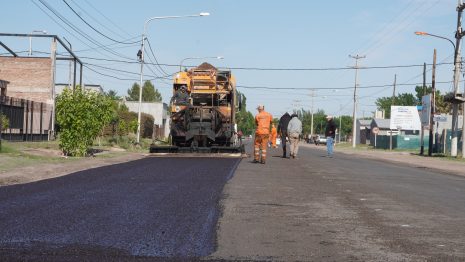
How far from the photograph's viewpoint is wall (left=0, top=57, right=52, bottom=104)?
38750 mm

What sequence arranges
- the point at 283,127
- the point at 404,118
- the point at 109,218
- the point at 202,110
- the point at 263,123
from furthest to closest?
1. the point at 404,118
2. the point at 202,110
3. the point at 283,127
4. the point at 263,123
5. the point at 109,218

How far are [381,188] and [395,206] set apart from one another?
292cm

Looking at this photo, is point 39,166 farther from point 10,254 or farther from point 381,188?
point 10,254

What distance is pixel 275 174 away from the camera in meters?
14.1

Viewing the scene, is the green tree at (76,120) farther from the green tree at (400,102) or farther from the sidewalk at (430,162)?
the green tree at (400,102)

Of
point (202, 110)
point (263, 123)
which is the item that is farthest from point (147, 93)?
point (263, 123)

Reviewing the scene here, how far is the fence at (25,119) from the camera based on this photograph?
27584mm

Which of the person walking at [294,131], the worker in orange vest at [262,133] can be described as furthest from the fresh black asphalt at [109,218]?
the person walking at [294,131]

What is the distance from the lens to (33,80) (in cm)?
3897

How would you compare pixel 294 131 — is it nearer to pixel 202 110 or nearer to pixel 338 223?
pixel 202 110

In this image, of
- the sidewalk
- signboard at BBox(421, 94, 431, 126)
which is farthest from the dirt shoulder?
signboard at BBox(421, 94, 431, 126)

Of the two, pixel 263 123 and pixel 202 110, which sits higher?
pixel 202 110

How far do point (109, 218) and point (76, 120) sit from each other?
13.8 metres

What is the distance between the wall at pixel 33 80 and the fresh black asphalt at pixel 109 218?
2856 cm
